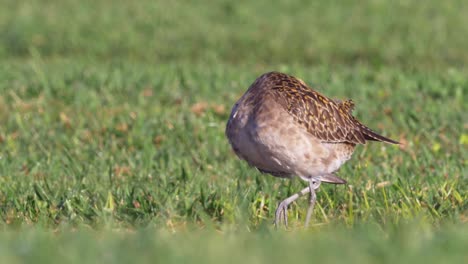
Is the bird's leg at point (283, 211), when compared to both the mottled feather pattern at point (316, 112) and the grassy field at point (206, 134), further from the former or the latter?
the mottled feather pattern at point (316, 112)

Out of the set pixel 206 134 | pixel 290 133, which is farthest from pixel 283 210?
pixel 206 134

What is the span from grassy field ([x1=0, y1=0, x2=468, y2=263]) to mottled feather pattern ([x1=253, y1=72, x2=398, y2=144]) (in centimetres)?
50

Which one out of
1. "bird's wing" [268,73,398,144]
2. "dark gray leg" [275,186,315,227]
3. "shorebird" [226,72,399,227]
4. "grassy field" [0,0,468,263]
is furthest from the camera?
"bird's wing" [268,73,398,144]

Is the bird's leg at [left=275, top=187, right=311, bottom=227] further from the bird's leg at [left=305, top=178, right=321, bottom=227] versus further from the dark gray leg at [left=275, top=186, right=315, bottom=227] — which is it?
the bird's leg at [left=305, top=178, right=321, bottom=227]

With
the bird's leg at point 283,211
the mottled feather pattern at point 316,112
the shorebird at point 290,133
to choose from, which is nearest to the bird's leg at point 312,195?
the shorebird at point 290,133

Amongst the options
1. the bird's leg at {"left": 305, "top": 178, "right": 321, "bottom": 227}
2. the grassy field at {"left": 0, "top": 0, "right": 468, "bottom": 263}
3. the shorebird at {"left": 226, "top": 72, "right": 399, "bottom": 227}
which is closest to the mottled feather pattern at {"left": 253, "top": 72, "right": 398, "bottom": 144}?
the shorebird at {"left": 226, "top": 72, "right": 399, "bottom": 227}

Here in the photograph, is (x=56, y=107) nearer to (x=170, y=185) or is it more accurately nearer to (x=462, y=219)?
(x=170, y=185)

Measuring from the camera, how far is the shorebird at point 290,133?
249 inches

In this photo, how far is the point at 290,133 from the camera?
21.0 ft

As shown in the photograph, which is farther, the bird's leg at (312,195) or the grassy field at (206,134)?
the bird's leg at (312,195)

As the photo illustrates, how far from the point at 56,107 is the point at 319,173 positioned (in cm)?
572

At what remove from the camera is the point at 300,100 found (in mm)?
6699

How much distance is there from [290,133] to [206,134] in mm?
4053

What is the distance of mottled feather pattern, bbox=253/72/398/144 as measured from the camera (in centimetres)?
661
